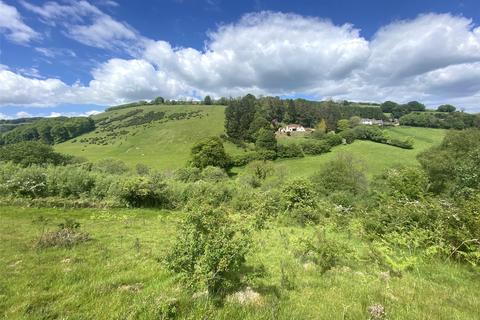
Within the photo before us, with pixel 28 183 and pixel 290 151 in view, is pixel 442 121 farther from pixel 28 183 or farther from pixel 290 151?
pixel 28 183

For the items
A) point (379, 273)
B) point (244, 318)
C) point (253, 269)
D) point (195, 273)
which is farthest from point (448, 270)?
point (195, 273)

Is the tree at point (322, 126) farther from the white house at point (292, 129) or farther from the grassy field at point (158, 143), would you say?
the grassy field at point (158, 143)

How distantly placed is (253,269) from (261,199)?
59.0 ft

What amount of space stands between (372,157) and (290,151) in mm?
19693

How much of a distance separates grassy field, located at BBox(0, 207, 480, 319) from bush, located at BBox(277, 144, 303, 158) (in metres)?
61.3

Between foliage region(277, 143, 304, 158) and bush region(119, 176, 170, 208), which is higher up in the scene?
bush region(119, 176, 170, 208)

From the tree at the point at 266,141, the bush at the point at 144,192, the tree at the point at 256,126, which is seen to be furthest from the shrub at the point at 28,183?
the tree at the point at 256,126

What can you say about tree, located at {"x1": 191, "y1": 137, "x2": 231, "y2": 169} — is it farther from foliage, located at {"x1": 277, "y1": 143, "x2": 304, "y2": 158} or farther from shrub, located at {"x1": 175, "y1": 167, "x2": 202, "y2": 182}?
foliage, located at {"x1": 277, "y1": 143, "x2": 304, "y2": 158}

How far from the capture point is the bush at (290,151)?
68.5m

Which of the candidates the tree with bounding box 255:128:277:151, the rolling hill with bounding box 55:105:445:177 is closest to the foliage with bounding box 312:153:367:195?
the rolling hill with bounding box 55:105:445:177

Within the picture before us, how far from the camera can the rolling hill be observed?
6197cm

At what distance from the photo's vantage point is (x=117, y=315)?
12.9 ft

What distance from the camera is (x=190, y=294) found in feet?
15.2

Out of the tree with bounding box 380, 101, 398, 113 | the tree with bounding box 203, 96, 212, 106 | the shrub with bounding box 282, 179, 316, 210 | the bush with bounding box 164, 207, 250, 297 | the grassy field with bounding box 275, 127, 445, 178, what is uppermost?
the tree with bounding box 203, 96, 212, 106
